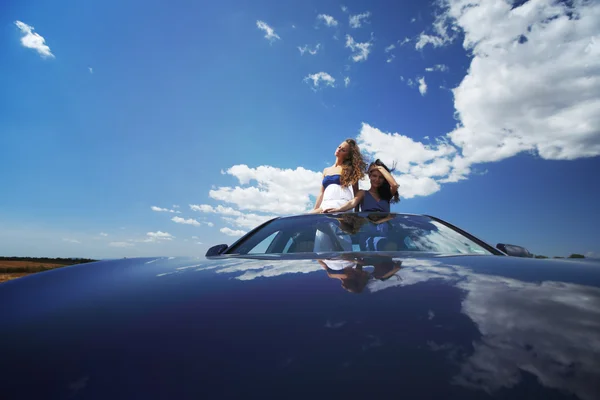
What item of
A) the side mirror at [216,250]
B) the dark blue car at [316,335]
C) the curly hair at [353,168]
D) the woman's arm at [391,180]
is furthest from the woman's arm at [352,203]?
the dark blue car at [316,335]

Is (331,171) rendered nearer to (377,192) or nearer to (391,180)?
(377,192)

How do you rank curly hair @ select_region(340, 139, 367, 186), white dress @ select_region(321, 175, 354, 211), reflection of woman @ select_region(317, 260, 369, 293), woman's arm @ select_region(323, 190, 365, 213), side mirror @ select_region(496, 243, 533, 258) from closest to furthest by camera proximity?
reflection of woman @ select_region(317, 260, 369, 293) < side mirror @ select_region(496, 243, 533, 258) < woman's arm @ select_region(323, 190, 365, 213) < white dress @ select_region(321, 175, 354, 211) < curly hair @ select_region(340, 139, 367, 186)

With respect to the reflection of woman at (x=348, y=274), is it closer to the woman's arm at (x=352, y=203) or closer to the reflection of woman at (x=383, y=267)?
the reflection of woman at (x=383, y=267)

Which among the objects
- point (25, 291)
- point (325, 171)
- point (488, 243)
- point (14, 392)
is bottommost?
point (14, 392)

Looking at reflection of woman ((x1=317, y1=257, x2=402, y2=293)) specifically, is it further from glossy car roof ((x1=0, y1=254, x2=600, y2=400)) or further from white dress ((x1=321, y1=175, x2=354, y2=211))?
white dress ((x1=321, y1=175, x2=354, y2=211))

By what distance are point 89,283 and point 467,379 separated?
1118 millimetres

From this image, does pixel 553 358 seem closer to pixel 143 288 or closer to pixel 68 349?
pixel 68 349

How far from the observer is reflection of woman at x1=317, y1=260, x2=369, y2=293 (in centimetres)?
84

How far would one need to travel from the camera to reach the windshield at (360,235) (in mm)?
2127

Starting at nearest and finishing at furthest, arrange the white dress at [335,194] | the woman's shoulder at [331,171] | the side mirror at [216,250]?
the side mirror at [216,250], the white dress at [335,194], the woman's shoulder at [331,171]

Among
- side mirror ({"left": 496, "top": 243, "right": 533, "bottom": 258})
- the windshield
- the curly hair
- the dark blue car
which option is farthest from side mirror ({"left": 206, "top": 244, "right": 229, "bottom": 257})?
the curly hair

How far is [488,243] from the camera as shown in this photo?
205 centimetres

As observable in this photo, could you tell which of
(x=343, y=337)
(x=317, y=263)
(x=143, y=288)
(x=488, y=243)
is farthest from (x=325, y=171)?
(x=343, y=337)

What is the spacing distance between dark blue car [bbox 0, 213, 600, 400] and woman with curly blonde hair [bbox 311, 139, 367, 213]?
315 cm
